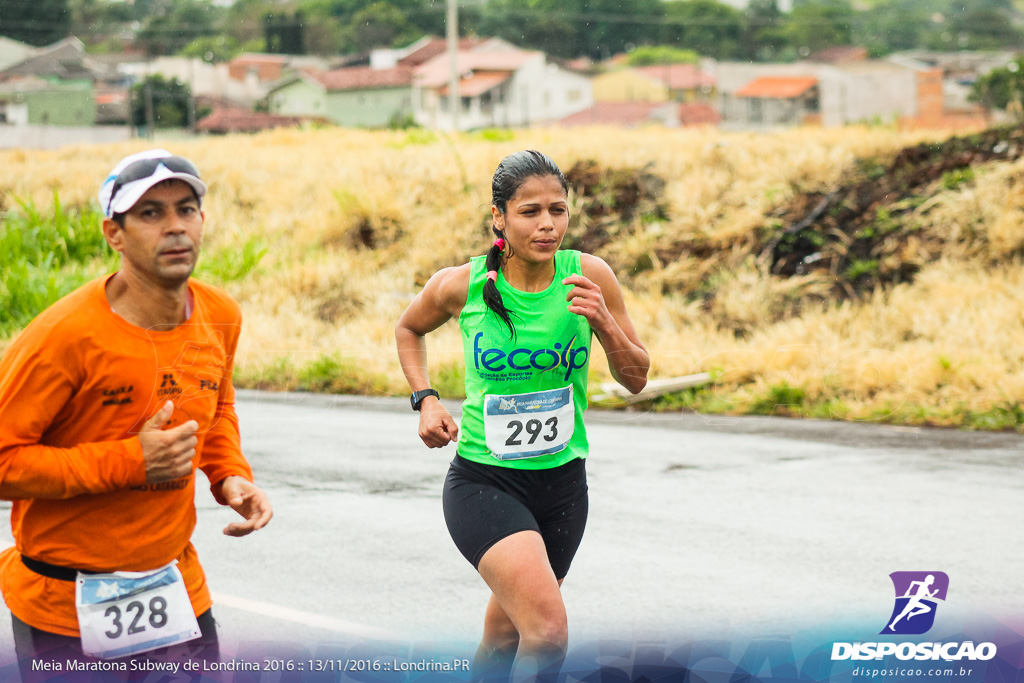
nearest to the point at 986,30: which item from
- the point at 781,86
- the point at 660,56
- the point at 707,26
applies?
the point at 781,86

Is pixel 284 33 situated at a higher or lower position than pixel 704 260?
higher

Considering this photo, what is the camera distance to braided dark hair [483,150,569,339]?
340 centimetres

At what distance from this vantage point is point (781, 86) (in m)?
46.4

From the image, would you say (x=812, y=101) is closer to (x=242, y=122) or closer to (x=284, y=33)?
(x=284, y=33)

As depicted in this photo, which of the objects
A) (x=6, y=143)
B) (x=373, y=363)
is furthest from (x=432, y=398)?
(x=6, y=143)

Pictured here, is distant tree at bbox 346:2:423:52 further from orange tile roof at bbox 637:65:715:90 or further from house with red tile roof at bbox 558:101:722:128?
orange tile roof at bbox 637:65:715:90

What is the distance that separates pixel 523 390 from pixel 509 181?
63 cm

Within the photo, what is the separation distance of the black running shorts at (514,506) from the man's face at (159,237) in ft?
3.74

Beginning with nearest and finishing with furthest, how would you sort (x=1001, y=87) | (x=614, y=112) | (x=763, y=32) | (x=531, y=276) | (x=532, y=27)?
(x=531, y=276) → (x=1001, y=87) → (x=763, y=32) → (x=532, y=27) → (x=614, y=112)

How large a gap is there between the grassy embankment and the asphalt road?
1.76m

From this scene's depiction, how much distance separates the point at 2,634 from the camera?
5035 millimetres

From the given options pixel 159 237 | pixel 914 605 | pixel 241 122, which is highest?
pixel 159 237

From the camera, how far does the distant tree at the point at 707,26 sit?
51.2 meters

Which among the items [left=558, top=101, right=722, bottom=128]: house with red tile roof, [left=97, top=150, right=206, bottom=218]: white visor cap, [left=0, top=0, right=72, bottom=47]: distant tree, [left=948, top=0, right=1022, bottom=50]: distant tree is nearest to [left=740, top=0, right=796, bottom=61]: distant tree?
[left=558, top=101, right=722, bottom=128]: house with red tile roof
